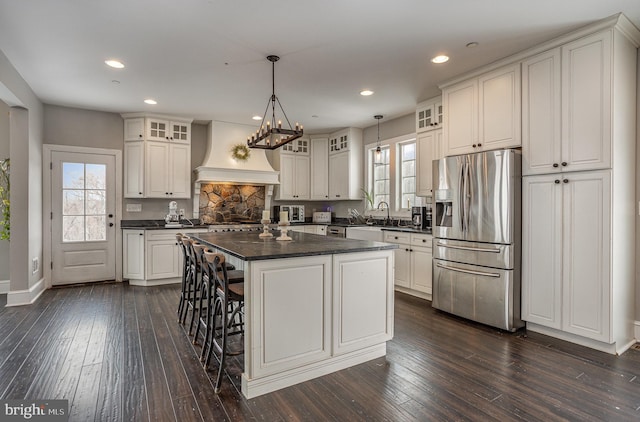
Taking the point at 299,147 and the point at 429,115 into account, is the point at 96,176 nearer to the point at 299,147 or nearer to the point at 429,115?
the point at 299,147

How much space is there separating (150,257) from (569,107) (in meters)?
5.46

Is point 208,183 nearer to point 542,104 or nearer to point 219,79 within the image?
point 219,79

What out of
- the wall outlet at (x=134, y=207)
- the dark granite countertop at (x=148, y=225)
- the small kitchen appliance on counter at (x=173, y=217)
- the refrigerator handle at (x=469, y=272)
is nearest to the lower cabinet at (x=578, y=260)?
the refrigerator handle at (x=469, y=272)

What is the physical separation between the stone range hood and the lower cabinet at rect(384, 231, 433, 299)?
8.65ft

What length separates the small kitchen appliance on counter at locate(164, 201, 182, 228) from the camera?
18.8 ft

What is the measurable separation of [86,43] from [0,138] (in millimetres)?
2900

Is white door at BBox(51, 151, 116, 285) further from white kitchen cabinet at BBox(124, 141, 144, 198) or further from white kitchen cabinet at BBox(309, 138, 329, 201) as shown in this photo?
white kitchen cabinet at BBox(309, 138, 329, 201)

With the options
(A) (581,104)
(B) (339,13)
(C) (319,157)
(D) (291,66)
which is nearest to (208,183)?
(C) (319,157)

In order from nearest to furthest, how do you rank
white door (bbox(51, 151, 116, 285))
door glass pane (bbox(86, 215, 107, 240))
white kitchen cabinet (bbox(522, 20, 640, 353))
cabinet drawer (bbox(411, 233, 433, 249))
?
white kitchen cabinet (bbox(522, 20, 640, 353))
cabinet drawer (bbox(411, 233, 433, 249))
white door (bbox(51, 151, 116, 285))
door glass pane (bbox(86, 215, 107, 240))

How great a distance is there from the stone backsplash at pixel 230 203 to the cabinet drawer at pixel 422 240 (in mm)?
3254

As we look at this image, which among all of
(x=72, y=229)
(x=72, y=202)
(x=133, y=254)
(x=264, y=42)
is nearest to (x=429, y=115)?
(x=264, y=42)

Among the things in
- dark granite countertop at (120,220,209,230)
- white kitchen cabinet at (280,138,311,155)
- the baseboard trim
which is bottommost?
the baseboard trim

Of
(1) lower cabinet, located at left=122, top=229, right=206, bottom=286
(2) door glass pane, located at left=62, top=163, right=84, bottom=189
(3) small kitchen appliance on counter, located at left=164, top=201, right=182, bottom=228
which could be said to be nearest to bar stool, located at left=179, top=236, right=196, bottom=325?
(1) lower cabinet, located at left=122, top=229, right=206, bottom=286

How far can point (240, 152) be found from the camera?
611 centimetres
